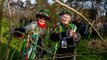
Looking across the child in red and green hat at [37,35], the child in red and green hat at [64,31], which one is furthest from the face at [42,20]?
the child in red and green hat at [64,31]

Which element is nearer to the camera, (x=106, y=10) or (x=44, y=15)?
(x=44, y=15)

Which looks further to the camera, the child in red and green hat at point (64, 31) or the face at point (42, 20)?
the child in red and green hat at point (64, 31)

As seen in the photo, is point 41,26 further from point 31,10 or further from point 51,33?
point 31,10

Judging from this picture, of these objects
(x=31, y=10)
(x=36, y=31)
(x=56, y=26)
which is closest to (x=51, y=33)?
(x=56, y=26)

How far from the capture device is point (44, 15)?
4152mm

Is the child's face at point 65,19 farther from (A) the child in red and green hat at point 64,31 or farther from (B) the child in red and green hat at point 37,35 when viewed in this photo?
(B) the child in red and green hat at point 37,35

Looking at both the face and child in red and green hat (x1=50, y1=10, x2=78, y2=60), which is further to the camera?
child in red and green hat (x1=50, y1=10, x2=78, y2=60)

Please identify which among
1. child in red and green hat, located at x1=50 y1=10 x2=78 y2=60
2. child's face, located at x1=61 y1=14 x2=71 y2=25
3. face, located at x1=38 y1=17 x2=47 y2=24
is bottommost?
child in red and green hat, located at x1=50 y1=10 x2=78 y2=60

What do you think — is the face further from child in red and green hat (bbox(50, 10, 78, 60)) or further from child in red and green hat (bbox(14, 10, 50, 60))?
child in red and green hat (bbox(50, 10, 78, 60))

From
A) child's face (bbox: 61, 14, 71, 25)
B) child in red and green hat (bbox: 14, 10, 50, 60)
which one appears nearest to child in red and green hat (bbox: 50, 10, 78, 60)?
child's face (bbox: 61, 14, 71, 25)

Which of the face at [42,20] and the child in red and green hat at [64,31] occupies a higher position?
the face at [42,20]

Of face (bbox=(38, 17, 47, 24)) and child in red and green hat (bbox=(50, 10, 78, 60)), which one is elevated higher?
face (bbox=(38, 17, 47, 24))

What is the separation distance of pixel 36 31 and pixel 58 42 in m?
0.57

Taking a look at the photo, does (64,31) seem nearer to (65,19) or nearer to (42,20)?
(65,19)
